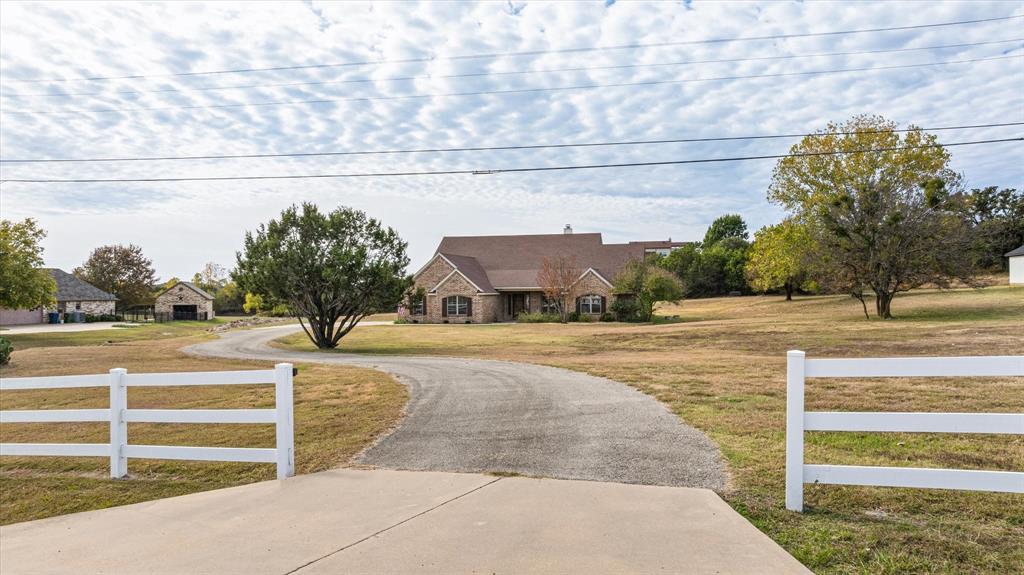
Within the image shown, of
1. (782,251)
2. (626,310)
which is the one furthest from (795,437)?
(782,251)

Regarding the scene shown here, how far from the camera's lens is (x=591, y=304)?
46.5 m

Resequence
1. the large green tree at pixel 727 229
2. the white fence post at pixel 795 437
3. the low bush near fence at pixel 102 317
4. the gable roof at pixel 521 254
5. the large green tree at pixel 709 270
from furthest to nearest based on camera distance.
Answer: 1. the large green tree at pixel 727 229
2. the large green tree at pixel 709 270
3. the low bush near fence at pixel 102 317
4. the gable roof at pixel 521 254
5. the white fence post at pixel 795 437

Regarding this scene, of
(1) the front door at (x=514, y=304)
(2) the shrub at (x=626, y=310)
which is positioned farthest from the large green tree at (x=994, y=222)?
(1) the front door at (x=514, y=304)

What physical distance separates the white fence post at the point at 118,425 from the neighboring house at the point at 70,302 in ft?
196

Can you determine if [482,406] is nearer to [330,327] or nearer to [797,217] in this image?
[330,327]

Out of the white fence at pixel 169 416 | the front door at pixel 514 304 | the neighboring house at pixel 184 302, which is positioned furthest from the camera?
the neighboring house at pixel 184 302

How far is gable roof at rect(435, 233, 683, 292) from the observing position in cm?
4903

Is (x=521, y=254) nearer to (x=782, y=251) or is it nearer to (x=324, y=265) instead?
(x=782, y=251)

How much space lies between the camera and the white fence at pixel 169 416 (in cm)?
646

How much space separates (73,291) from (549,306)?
46.7 meters

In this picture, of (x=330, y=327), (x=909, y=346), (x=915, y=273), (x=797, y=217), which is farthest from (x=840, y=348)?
(x=797, y=217)

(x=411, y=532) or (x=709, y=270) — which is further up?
(x=709, y=270)

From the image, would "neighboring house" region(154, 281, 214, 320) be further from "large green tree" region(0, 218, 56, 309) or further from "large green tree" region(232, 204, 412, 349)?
"large green tree" region(232, 204, 412, 349)

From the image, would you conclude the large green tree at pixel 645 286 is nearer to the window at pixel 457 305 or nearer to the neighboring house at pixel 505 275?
the neighboring house at pixel 505 275
